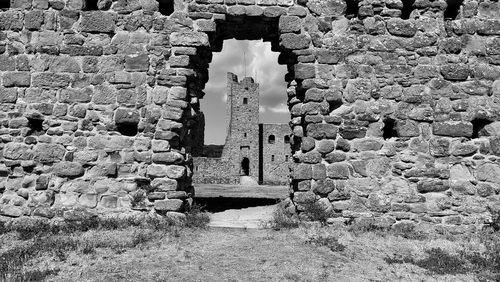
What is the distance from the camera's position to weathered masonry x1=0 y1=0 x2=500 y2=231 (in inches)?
241

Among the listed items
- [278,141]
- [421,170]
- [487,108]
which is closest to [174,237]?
[421,170]

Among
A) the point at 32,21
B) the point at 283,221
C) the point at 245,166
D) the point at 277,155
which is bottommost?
the point at 245,166

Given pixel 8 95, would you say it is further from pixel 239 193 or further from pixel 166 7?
pixel 239 193

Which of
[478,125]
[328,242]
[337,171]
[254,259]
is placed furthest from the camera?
[478,125]

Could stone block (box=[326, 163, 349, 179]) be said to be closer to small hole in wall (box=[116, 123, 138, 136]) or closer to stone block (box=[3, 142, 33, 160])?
small hole in wall (box=[116, 123, 138, 136])

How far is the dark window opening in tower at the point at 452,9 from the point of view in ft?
21.5

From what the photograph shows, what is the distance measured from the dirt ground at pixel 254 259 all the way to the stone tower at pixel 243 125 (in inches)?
1108

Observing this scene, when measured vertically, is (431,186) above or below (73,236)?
above

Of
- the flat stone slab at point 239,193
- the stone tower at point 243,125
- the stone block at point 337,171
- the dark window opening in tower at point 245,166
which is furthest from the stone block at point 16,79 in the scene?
the dark window opening in tower at point 245,166

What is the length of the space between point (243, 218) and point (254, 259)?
2124 millimetres

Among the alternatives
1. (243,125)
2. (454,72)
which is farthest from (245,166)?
(454,72)

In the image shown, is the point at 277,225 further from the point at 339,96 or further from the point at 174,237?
the point at 339,96

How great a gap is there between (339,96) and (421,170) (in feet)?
6.35

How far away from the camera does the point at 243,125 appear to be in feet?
121
